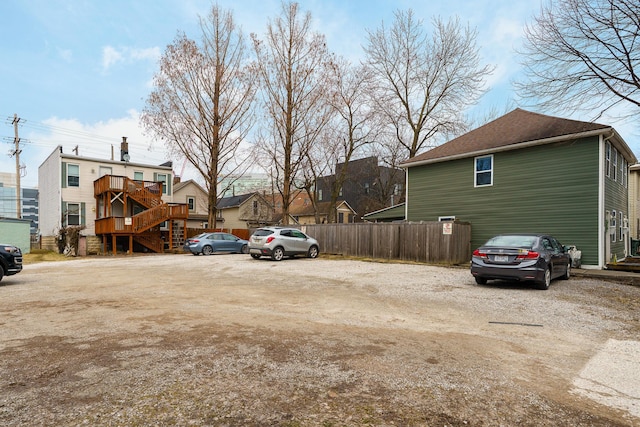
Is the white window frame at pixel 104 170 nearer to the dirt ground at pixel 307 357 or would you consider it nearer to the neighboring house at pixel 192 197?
the neighboring house at pixel 192 197

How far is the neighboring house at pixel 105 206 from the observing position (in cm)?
2597

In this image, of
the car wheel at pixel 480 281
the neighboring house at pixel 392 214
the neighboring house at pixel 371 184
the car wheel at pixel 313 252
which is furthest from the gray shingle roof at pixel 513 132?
the neighboring house at pixel 371 184

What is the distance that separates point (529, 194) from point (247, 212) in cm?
3385

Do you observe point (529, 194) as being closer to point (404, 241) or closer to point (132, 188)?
point (404, 241)

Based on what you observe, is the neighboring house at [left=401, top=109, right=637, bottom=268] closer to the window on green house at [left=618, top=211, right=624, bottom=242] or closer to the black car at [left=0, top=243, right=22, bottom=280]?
the window on green house at [left=618, top=211, right=624, bottom=242]

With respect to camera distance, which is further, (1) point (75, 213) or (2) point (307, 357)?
(1) point (75, 213)

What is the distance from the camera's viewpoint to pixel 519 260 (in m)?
9.41

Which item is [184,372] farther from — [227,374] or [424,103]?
[424,103]

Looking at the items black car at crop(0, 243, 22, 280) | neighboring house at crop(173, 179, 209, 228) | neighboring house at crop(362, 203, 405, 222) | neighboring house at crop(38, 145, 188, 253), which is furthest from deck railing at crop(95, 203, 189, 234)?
black car at crop(0, 243, 22, 280)

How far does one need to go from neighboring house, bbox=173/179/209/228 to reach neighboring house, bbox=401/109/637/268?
24.6m

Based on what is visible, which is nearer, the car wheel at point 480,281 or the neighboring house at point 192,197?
the car wheel at point 480,281

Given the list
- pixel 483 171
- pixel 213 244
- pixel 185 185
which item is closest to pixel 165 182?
pixel 185 185

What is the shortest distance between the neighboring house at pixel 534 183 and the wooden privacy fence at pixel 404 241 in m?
1.81

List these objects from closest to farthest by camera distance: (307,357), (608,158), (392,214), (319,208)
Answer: (307,357)
(608,158)
(392,214)
(319,208)
